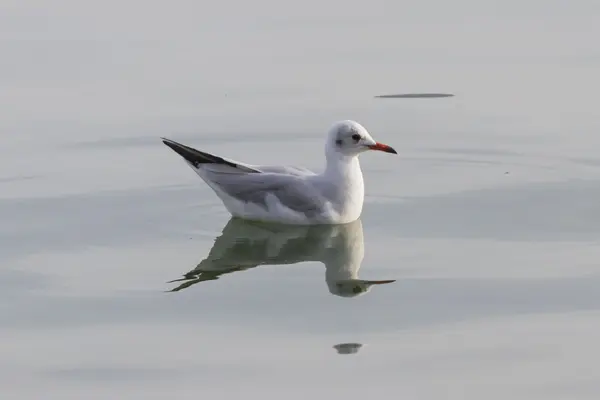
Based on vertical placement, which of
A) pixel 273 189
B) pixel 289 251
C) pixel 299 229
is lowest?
pixel 289 251

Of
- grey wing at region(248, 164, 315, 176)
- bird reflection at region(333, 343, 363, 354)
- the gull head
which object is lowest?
bird reflection at region(333, 343, 363, 354)

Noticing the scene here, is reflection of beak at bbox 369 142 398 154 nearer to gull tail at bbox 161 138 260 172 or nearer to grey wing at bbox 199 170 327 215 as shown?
grey wing at bbox 199 170 327 215

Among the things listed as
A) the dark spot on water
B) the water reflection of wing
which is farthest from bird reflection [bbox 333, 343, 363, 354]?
the dark spot on water

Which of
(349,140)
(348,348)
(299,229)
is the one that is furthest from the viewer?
(349,140)

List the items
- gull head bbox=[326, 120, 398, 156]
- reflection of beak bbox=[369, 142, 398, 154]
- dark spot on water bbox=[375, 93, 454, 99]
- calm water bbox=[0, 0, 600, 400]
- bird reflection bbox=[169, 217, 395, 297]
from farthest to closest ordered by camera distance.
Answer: dark spot on water bbox=[375, 93, 454, 99], gull head bbox=[326, 120, 398, 156], reflection of beak bbox=[369, 142, 398, 154], bird reflection bbox=[169, 217, 395, 297], calm water bbox=[0, 0, 600, 400]

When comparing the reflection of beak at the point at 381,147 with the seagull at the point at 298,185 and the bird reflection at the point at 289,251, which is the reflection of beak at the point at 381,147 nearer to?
the seagull at the point at 298,185

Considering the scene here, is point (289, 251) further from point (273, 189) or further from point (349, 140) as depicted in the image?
point (349, 140)

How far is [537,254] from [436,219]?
1.20 meters

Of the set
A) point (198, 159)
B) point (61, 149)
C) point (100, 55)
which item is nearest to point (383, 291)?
point (198, 159)

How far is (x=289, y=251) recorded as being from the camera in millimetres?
10703

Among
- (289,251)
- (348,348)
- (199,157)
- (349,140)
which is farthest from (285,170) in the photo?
(348,348)

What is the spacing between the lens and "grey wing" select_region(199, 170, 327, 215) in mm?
11438

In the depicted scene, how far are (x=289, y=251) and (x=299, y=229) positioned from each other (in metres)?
0.73

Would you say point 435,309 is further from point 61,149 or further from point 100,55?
point 100,55
